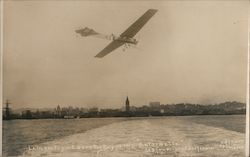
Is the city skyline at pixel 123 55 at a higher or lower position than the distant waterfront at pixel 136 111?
higher

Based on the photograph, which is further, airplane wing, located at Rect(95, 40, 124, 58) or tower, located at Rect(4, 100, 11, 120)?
airplane wing, located at Rect(95, 40, 124, 58)

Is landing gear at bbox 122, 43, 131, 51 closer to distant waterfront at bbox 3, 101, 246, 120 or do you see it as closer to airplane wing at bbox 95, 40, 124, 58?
airplane wing at bbox 95, 40, 124, 58

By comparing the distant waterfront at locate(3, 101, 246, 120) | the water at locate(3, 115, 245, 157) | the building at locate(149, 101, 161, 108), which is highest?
the building at locate(149, 101, 161, 108)

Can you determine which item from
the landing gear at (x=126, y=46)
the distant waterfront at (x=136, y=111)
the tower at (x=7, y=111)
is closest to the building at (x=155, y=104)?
the distant waterfront at (x=136, y=111)

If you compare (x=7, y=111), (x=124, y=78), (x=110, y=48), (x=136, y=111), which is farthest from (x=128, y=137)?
(x=7, y=111)

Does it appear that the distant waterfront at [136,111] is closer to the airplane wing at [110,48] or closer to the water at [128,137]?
the water at [128,137]

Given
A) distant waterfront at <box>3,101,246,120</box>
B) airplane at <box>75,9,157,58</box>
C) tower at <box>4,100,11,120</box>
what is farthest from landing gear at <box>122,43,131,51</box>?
tower at <box>4,100,11,120</box>
